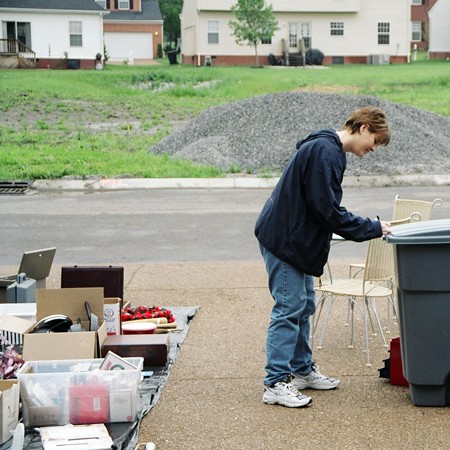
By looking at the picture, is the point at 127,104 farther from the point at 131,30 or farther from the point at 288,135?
the point at 131,30

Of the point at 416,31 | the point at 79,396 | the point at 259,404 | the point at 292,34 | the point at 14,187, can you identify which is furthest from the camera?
the point at 416,31

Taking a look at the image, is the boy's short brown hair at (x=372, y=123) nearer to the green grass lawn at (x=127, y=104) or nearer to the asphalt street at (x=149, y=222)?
the asphalt street at (x=149, y=222)

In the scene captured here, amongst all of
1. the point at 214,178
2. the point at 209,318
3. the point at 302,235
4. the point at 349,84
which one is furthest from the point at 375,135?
the point at 349,84

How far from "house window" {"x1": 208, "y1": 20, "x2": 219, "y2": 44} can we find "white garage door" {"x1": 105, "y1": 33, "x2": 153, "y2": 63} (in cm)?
770

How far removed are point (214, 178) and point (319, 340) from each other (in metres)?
11.7

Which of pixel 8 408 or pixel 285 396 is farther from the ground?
pixel 8 408

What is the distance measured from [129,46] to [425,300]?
61.3 metres

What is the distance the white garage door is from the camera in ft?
211

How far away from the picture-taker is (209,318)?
8.52 meters

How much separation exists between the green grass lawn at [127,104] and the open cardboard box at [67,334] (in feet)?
41.2

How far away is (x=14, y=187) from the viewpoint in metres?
18.7

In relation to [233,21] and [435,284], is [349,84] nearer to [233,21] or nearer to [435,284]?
[233,21]

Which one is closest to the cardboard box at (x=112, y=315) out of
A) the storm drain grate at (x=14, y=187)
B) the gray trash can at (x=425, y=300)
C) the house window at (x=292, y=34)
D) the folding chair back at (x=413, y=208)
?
the gray trash can at (x=425, y=300)

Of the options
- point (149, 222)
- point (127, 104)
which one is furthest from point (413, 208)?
point (127, 104)
